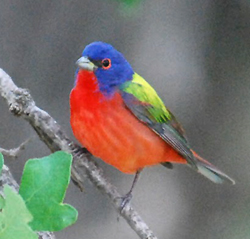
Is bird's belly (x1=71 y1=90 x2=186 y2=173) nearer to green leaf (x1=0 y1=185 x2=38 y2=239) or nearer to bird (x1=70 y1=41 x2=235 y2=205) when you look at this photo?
bird (x1=70 y1=41 x2=235 y2=205)

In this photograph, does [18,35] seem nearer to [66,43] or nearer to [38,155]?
[66,43]

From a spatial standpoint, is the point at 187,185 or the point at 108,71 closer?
the point at 108,71

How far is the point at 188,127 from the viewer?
12.5 feet

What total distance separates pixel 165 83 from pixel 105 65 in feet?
5.95

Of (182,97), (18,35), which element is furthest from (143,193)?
(18,35)

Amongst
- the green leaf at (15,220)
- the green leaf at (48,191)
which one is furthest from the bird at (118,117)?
the green leaf at (15,220)

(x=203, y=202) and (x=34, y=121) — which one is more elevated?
(x=34, y=121)

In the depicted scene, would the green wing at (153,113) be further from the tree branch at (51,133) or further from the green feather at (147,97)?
the tree branch at (51,133)

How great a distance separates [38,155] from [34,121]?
2177 mm

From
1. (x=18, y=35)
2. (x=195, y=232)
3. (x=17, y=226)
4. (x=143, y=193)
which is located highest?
(x=17, y=226)

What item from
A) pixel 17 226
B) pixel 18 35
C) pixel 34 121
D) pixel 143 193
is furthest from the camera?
pixel 143 193

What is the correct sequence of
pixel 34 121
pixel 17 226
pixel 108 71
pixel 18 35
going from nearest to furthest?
pixel 17 226
pixel 34 121
pixel 108 71
pixel 18 35

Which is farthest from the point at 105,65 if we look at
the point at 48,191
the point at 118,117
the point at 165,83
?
the point at 165,83

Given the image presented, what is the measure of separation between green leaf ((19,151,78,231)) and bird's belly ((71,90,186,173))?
3.10 ft
